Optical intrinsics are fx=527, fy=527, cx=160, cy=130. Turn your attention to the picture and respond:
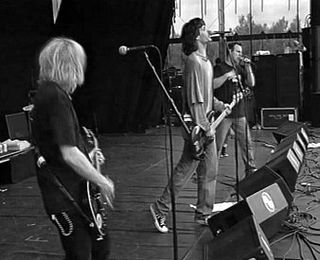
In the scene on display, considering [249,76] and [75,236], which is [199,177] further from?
[249,76]

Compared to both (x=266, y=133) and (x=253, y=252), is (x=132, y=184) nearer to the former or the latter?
(x=253, y=252)

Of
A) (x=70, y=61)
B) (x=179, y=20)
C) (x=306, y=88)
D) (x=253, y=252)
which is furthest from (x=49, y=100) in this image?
(x=179, y=20)

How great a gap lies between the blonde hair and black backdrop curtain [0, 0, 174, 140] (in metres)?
6.64

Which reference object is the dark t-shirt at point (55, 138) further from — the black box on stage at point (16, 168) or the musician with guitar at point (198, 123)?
the black box on stage at point (16, 168)

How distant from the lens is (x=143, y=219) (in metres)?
4.70

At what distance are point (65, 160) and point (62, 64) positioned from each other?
1.41ft

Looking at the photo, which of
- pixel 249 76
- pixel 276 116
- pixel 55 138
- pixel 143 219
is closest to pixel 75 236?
Result: pixel 55 138

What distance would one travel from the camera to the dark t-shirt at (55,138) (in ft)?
7.36

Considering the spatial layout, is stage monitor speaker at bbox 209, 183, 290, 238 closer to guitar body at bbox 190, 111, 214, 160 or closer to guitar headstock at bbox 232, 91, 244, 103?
guitar body at bbox 190, 111, 214, 160

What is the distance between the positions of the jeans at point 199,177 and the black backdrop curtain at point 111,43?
17.4 feet

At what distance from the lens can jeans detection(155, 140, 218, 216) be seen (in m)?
4.17

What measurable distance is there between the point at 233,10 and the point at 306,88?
2550 mm

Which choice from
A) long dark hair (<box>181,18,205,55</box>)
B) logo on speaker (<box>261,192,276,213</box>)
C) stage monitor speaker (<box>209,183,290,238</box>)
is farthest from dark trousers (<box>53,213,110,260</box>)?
long dark hair (<box>181,18,205,55</box>)

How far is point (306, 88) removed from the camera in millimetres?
10977
